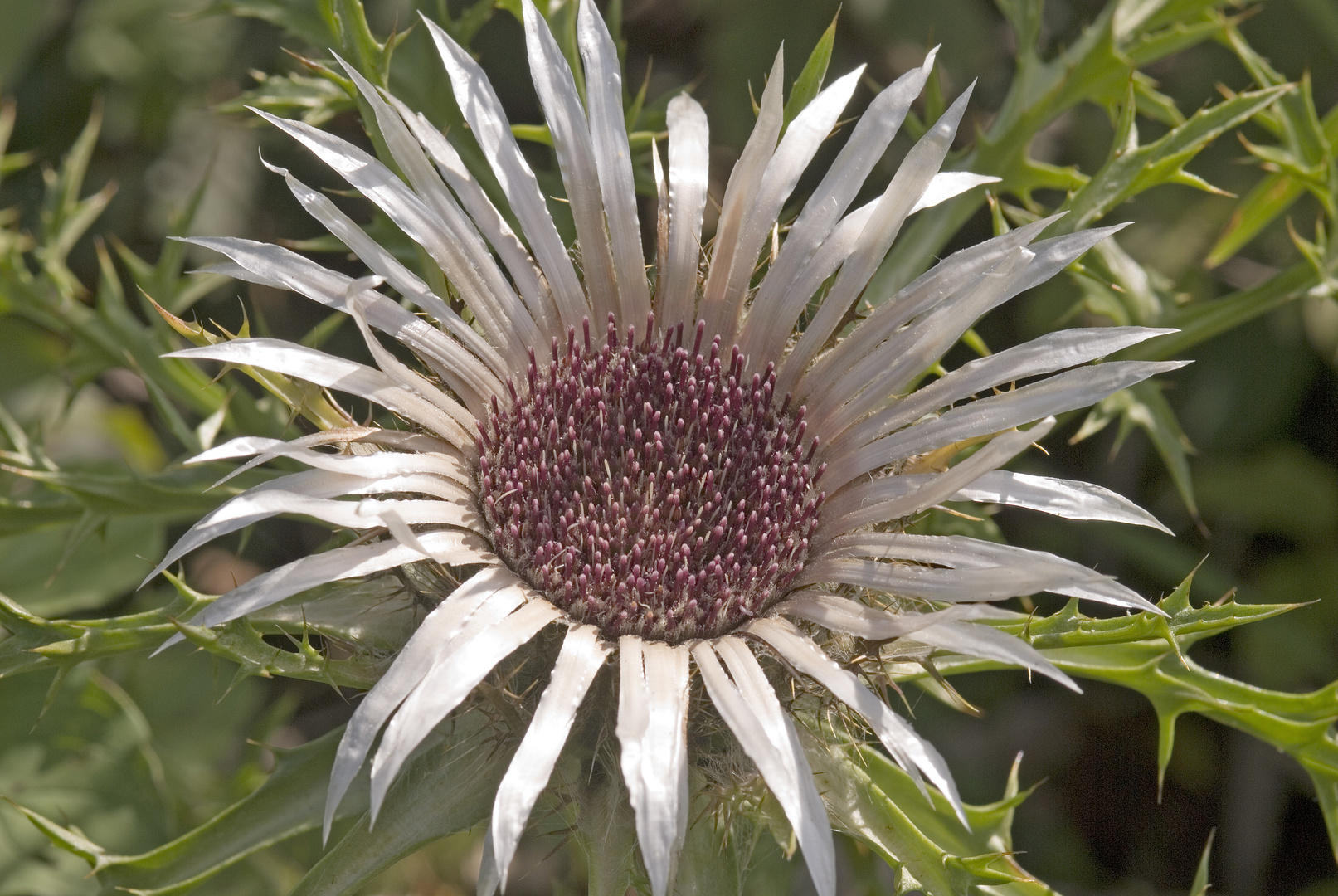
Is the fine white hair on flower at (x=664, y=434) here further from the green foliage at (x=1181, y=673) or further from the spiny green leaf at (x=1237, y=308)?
the spiny green leaf at (x=1237, y=308)

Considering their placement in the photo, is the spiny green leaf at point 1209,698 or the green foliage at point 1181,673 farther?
the spiny green leaf at point 1209,698

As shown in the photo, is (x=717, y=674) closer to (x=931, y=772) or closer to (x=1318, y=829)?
(x=931, y=772)

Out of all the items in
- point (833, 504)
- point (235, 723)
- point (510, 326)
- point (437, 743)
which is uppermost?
point (510, 326)

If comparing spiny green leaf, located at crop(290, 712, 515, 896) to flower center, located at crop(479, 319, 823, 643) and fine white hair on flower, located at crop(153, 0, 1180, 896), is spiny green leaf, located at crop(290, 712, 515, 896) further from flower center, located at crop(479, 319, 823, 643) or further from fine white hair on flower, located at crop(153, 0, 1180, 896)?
flower center, located at crop(479, 319, 823, 643)

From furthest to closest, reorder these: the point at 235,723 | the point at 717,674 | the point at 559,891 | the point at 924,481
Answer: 1. the point at 235,723
2. the point at 559,891
3. the point at 924,481
4. the point at 717,674

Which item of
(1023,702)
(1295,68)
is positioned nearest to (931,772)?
(1023,702)

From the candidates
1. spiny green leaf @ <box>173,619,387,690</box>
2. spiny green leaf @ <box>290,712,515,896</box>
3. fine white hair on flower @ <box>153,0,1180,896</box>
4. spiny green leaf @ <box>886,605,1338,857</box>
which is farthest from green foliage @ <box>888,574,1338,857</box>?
spiny green leaf @ <box>173,619,387,690</box>

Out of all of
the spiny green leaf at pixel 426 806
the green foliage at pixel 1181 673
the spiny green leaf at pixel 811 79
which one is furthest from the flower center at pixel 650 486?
the spiny green leaf at pixel 811 79

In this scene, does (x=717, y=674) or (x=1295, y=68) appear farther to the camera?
(x=1295, y=68)
